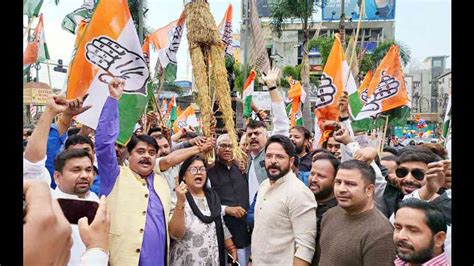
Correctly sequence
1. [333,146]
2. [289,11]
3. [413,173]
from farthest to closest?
[289,11]
[333,146]
[413,173]

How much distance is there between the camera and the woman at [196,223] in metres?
3.70

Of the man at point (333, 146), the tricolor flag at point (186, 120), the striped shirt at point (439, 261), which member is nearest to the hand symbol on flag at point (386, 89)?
the man at point (333, 146)

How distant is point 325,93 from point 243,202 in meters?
2.42

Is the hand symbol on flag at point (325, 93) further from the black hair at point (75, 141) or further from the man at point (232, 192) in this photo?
the black hair at point (75, 141)

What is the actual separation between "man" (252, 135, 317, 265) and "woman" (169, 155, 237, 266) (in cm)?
39

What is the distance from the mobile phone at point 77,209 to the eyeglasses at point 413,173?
2.34 meters

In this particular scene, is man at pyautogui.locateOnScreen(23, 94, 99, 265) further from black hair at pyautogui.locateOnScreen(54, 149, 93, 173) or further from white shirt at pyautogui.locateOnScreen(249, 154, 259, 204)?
white shirt at pyautogui.locateOnScreen(249, 154, 259, 204)

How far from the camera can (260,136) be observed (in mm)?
5340

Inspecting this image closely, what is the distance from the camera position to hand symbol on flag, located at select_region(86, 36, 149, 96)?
4113mm

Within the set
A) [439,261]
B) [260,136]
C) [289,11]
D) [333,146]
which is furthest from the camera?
[289,11]

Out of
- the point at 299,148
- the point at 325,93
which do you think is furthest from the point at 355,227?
the point at 325,93

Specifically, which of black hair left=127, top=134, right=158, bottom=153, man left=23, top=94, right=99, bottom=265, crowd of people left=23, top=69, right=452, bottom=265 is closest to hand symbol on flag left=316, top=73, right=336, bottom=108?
crowd of people left=23, top=69, right=452, bottom=265

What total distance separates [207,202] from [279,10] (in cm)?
1866

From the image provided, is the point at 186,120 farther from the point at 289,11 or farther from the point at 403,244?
the point at 289,11
